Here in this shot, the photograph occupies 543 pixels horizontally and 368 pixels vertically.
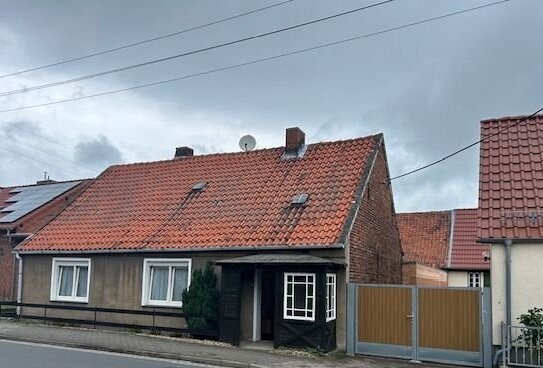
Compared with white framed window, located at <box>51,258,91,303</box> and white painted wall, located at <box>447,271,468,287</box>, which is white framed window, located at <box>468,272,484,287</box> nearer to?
white painted wall, located at <box>447,271,468,287</box>

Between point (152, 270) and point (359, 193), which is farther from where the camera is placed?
point (152, 270)

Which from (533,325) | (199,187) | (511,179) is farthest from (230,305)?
(511,179)

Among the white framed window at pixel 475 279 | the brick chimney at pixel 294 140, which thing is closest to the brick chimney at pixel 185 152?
the brick chimney at pixel 294 140

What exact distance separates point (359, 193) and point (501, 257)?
4.78 m

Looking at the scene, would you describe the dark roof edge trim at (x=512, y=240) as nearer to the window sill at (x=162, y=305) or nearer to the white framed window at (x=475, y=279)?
the window sill at (x=162, y=305)

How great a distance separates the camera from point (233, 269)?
15531 millimetres

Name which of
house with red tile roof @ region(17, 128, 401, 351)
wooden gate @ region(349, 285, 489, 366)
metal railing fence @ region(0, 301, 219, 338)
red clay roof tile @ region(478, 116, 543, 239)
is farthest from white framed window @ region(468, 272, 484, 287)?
metal railing fence @ region(0, 301, 219, 338)

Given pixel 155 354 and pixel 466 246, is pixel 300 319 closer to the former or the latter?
pixel 155 354

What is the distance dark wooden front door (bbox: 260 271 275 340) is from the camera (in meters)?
16.2

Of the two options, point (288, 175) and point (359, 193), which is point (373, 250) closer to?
point (359, 193)

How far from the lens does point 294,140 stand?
799 inches

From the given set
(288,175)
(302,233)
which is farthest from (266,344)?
(288,175)

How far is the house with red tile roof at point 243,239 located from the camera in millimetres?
14867

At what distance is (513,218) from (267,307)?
7213mm
